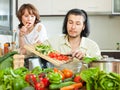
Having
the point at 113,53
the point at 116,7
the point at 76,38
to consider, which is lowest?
the point at 113,53

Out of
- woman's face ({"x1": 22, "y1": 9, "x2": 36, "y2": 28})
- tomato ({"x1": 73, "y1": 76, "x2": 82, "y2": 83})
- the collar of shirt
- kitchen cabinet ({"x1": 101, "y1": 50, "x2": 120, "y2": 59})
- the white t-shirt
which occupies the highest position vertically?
woman's face ({"x1": 22, "y1": 9, "x2": 36, "y2": 28})

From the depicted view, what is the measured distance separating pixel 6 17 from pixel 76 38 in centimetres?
198

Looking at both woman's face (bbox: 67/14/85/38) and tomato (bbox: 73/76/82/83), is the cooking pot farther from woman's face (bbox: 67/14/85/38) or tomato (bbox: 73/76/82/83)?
woman's face (bbox: 67/14/85/38)

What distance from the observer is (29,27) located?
92.9 inches

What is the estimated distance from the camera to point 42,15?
3969 millimetres

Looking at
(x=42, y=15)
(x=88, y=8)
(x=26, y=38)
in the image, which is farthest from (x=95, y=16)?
(x=26, y=38)

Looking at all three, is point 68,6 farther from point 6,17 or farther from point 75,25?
point 75,25

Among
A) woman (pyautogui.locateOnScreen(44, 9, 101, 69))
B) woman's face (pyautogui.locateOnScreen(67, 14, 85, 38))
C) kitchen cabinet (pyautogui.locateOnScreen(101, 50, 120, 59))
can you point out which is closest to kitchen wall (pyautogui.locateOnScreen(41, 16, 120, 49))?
kitchen cabinet (pyautogui.locateOnScreen(101, 50, 120, 59))

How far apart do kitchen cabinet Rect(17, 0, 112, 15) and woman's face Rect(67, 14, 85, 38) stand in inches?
81.2

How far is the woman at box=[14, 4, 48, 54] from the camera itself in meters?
2.15

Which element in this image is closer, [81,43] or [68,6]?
[81,43]

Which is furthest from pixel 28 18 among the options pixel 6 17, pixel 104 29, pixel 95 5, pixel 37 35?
pixel 104 29

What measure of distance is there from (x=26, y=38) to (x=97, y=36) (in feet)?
6.09

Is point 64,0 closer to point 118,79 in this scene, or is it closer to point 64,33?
point 64,33
